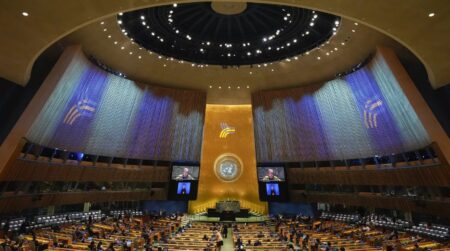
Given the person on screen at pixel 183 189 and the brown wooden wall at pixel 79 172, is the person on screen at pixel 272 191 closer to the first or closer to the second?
the person on screen at pixel 183 189

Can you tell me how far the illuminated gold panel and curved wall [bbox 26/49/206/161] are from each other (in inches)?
220

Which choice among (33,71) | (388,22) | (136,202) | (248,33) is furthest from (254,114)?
(33,71)

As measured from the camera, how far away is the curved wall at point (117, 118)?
60.6 ft

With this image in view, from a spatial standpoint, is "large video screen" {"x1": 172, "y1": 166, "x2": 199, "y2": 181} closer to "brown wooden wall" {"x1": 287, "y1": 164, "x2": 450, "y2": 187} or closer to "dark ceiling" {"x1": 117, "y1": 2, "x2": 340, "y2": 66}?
"brown wooden wall" {"x1": 287, "y1": 164, "x2": 450, "y2": 187}

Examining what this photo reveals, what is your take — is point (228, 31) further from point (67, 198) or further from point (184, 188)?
Answer: point (67, 198)

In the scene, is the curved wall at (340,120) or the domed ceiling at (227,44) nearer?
the curved wall at (340,120)

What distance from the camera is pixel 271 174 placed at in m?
26.9

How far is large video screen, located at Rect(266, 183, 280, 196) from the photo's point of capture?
2657 centimetres

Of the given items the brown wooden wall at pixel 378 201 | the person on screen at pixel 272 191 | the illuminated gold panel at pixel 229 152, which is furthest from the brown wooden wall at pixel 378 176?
the illuminated gold panel at pixel 229 152

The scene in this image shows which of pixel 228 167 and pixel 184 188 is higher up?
pixel 228 167

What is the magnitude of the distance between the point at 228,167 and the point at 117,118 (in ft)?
48.3

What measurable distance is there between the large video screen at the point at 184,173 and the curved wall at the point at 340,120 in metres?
6.81

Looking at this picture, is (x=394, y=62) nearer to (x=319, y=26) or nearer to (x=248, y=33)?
(x=319, y=26)

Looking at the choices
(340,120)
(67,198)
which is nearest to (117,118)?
(67,198)
